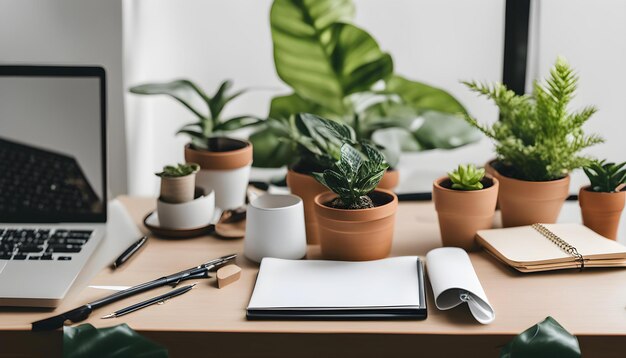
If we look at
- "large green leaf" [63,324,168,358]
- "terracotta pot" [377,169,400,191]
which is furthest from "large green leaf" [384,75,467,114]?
"large green leaf" [63,324,168,358]

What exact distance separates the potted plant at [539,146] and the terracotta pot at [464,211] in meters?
0.06

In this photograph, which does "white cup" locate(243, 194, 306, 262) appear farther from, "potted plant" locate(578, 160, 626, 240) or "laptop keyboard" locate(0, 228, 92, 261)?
"potted plant" locate(578, 160, 626, 240)

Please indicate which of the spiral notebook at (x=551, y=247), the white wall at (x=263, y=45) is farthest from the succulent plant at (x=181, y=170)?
the spiral notebook at (x=551, y=247)

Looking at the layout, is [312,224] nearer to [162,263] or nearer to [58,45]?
[162,263]

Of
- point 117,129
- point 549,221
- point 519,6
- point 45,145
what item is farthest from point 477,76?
point 45,145

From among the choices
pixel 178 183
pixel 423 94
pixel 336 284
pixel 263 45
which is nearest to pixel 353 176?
pixel 336 284

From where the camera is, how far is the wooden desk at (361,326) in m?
0.84

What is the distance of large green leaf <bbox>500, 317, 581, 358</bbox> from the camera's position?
30.9 inches

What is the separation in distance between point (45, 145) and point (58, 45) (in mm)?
261

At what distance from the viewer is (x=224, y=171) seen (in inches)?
47.8

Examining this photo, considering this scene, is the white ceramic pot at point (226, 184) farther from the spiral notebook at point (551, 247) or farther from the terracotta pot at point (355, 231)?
the spiral notebook at point (551, 247)

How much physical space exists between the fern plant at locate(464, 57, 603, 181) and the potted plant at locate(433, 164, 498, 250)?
0.07 m

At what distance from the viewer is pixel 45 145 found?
1181mm

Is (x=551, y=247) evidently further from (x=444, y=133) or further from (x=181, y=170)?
(x=181, y=170)
